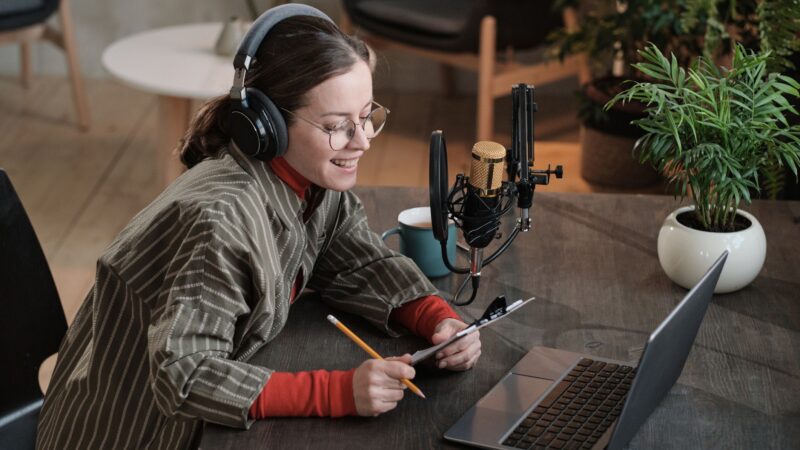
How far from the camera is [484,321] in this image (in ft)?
4.40

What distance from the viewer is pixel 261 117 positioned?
4.33ft

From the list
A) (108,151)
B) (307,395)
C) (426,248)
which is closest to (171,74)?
(108,151)

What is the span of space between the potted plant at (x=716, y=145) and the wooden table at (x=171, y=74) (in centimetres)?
177

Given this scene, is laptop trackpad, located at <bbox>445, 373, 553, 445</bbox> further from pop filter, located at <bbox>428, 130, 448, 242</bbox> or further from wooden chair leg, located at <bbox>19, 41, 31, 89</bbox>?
wooden chair leg, located at <bbox>19, 41, 31, 89</bbox>

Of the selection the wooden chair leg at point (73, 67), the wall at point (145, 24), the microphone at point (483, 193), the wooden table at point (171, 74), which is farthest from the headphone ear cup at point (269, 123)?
the wall at point (145, 24)

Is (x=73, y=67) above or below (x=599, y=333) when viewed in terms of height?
below

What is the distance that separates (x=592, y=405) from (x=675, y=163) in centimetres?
38

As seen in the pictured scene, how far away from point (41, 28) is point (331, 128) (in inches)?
110

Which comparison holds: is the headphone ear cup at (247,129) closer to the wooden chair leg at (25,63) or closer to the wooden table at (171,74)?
the wooden table at (171,74)

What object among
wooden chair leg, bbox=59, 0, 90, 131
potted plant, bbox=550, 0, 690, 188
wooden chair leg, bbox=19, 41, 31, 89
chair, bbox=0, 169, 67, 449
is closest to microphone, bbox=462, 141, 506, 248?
chair, bbox=0, 169, 67, 449

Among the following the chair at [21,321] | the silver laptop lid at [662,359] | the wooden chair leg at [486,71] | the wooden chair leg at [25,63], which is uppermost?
the silver laptop lid at [662,359]

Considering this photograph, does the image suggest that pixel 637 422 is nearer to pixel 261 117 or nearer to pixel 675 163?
pixel 675 163

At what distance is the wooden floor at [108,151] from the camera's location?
327 centimetres

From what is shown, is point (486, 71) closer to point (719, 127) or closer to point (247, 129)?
point (719, 127)
